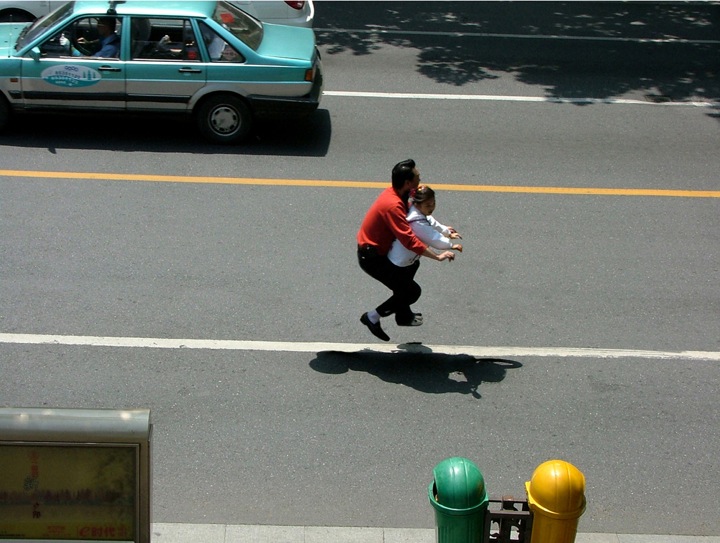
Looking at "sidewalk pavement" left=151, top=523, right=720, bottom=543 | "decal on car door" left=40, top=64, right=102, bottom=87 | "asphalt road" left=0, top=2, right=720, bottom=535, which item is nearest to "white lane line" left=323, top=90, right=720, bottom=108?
"asphalt road" left=0, top=2, right=720, bottom=535

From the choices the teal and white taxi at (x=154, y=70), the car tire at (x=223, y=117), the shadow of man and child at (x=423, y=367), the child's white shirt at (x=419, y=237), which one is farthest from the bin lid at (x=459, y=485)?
the car tire at (x=223, y=117)

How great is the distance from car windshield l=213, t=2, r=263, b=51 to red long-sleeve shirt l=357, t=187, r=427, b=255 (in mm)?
4761

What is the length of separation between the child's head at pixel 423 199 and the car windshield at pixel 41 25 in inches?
→ 231

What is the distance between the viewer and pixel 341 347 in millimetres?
7391

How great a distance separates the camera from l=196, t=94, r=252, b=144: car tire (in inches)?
431

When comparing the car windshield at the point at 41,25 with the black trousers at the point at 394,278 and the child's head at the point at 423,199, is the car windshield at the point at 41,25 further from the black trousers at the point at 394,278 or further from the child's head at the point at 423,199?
the child's head at the point at 423,199

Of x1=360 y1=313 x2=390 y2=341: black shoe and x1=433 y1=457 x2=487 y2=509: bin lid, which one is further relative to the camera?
x1=360 y1=313 x2=390 y2=341: black shoe

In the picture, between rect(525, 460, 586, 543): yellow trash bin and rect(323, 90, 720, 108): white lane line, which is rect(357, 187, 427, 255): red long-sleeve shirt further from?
rect(323, 90, 720, 108): white lane line

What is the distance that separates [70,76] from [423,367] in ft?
19.4

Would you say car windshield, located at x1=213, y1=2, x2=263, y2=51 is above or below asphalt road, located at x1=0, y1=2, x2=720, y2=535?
above

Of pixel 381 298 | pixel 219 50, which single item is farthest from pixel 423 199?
pixel 219 50

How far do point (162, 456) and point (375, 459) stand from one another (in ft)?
4.46

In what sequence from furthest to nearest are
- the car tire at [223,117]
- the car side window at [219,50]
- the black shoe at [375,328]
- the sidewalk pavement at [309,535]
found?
the car tire at [223,117] → the car side window at [219,50] → the black shoe at [375,328] → the sidewalk pavement at [309,535]

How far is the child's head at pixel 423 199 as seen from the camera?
6773 mm
